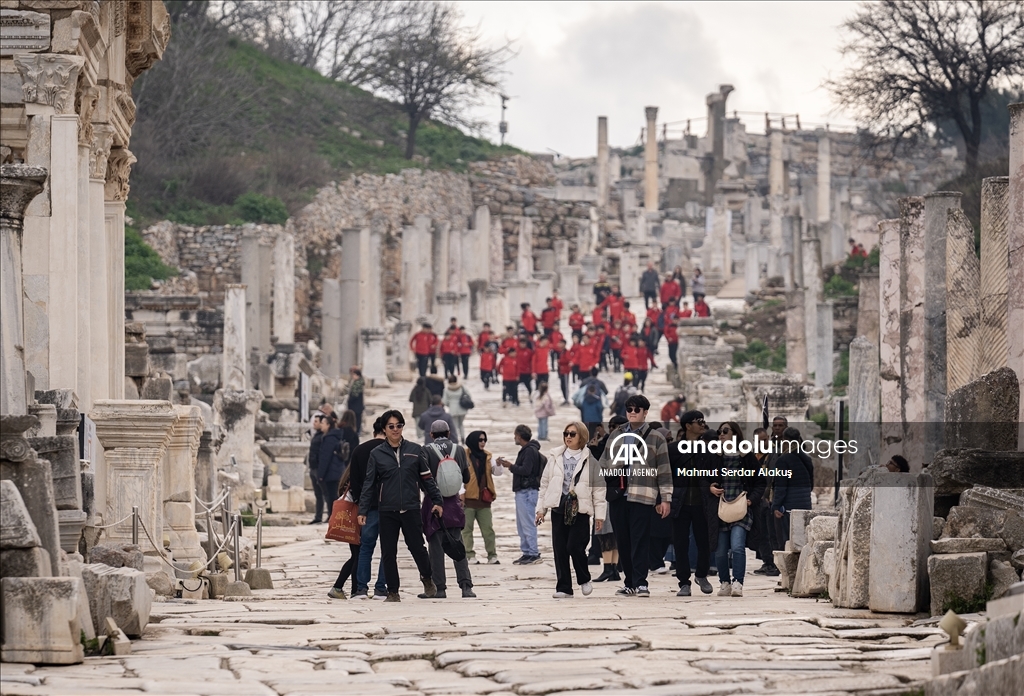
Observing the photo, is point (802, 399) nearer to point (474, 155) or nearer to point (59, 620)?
point (59, 620)

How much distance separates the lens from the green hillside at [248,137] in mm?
44156

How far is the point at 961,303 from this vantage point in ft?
50.3

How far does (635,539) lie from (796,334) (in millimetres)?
18698

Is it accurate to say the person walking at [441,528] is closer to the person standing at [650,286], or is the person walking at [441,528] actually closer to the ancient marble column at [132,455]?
the ancient marble column at [132,455]

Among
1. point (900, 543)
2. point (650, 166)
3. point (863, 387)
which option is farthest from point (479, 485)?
point (650, 166)

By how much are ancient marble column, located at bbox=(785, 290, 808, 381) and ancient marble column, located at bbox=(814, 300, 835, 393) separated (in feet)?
4.87

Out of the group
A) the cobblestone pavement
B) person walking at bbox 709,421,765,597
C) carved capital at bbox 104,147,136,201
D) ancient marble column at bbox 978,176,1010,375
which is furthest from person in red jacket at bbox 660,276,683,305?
the cobblestone pavement

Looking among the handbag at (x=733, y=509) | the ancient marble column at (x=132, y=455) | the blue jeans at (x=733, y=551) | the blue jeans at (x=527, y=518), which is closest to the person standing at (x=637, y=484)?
the handbag at (x=733, y=509)

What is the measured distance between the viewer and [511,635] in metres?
9.23

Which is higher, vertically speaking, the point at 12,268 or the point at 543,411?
the point at 12,268

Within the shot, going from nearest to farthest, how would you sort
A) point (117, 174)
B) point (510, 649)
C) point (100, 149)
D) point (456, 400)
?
point (510, 649)
point (100, 149)
point (117, 174)
point (456, 400)

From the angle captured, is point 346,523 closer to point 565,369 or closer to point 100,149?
point 100,149

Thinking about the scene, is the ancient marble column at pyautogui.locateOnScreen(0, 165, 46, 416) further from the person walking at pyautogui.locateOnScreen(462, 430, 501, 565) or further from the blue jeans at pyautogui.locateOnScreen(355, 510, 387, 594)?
the person walking at pyautogui.locateOnScreen(462, 430, 501, 565)

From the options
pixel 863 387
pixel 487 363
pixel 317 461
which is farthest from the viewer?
pixel 487 363
